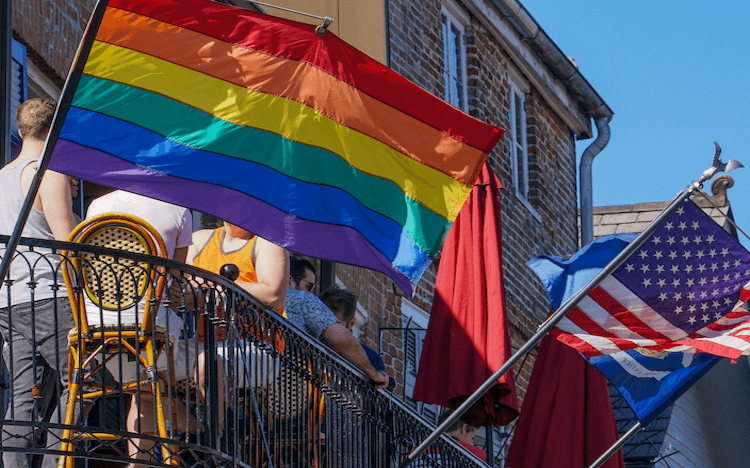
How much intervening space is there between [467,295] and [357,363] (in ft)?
6.97

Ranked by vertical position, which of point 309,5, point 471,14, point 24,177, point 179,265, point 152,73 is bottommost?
point 179,265

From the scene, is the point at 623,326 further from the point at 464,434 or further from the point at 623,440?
the point at 464,434

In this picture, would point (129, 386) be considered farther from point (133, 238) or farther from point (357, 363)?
point (357, 363)

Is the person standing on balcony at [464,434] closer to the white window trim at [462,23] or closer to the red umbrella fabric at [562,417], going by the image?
the red umbrella fabric at [562,417]

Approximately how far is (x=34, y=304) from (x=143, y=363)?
1.86ft

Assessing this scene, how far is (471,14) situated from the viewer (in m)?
16.5

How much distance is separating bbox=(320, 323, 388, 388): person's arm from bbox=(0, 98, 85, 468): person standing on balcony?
190 centimetres

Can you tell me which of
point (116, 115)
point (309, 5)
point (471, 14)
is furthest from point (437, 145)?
point (471, 14)

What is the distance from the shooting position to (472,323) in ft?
33.9

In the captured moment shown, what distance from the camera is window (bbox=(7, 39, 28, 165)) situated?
8641mm

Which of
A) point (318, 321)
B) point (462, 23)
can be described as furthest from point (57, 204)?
point (462, 23)

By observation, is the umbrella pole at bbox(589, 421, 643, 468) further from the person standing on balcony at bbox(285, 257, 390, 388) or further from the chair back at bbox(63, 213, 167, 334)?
the chair back at bbox(63, 213, 167, 334)

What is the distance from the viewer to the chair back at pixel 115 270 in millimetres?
6500

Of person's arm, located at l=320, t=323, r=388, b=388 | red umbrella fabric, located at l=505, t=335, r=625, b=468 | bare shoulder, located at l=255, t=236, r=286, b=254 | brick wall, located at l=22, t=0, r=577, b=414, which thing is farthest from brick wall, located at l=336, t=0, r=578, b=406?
bare shoulder, located at l=255, t=236, r=286, b=254
